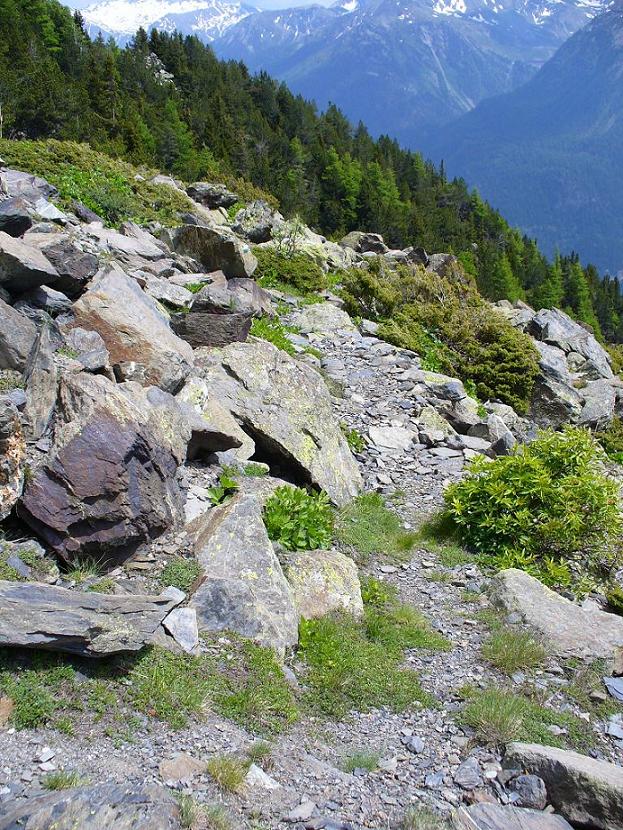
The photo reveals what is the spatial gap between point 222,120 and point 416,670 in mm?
74689

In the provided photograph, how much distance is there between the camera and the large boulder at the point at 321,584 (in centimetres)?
738

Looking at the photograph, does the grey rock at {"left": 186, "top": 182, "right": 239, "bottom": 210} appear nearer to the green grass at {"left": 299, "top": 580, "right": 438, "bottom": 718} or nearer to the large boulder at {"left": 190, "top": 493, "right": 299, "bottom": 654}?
the large boulder at {"left": 190, "top": 493, "right": 299, "bottom": 654}

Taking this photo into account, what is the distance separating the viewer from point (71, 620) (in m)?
5.07

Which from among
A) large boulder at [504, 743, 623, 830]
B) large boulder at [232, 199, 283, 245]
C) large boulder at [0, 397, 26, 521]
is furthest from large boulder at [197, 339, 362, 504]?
large boulder at [232, 199, 283, 245]

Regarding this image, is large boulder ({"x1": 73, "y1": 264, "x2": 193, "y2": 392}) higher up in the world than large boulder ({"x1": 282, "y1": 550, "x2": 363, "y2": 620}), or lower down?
higher up

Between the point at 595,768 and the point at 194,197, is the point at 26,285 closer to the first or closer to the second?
the point at 595,768

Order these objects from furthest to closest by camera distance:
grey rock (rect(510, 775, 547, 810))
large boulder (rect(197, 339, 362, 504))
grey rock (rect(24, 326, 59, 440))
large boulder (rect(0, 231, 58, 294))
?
large boulder (rect(197, 339, 362, 504)) < large boulder (rect(0, 231, 58, 294)) < grey rock (rect(24, 326, 59, 440)) < grey rock (rect(510, 775, 547, 810))

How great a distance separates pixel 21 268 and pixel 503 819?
877cm

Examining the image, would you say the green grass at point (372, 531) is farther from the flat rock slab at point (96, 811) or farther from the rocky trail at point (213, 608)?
the flat rock slab at point (96, 811)

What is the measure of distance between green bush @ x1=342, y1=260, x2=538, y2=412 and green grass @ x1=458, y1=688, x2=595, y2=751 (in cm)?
1302

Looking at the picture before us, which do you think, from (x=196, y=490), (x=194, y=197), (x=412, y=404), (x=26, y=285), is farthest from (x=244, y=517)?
(x=194, y=197)

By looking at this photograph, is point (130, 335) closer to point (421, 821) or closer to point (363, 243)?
point (421, 821)

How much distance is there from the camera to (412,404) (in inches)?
585

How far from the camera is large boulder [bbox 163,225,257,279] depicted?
19.3m
